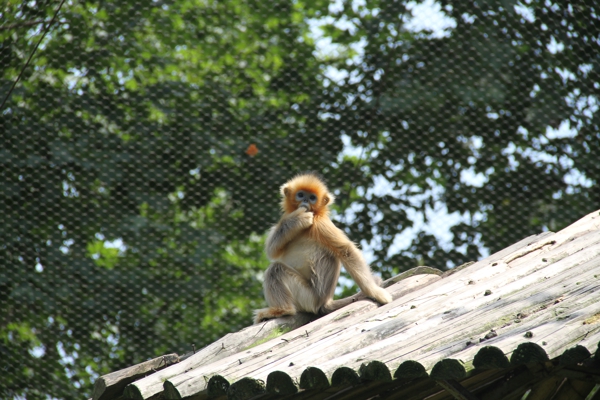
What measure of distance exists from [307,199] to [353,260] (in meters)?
0.63

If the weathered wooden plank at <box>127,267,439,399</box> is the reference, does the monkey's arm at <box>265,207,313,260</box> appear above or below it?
above

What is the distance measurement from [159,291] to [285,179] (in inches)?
89.1

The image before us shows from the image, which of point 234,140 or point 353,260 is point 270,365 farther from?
point 234,140

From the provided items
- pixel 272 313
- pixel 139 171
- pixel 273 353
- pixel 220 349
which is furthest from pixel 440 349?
pixel 139 171

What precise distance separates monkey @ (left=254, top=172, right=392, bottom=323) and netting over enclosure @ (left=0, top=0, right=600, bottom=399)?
4.97 m

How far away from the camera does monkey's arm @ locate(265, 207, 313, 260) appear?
4668mm

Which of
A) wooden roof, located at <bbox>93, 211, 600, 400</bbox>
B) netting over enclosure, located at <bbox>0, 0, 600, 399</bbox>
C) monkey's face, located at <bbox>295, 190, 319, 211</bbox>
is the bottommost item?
wooden roof, located at <bbox>93, 211, 600, 400</bbox>

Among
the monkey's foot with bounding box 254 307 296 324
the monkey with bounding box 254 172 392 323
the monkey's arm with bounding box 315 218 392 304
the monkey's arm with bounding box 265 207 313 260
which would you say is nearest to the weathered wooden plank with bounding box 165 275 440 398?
the monkey's arm with bounding box 315 218 392 304

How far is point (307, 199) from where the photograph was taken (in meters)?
4.93

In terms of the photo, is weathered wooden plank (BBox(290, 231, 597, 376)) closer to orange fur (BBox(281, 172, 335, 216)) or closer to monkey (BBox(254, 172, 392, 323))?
monkey (BBox(254, 172, 392, 323))

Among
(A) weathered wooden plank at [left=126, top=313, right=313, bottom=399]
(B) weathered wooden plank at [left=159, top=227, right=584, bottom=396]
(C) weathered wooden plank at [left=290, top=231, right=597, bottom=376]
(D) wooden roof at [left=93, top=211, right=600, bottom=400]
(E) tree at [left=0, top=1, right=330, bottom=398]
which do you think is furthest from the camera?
(E) tree at [left=0, top=1, right=330, bottom=398]

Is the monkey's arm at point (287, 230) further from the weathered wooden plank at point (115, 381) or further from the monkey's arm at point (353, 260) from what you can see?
the weathered wooden plank at point (115, 381)

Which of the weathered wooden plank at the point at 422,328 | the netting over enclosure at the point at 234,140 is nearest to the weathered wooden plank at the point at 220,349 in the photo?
the weathered wooden plank at the point at 422,328

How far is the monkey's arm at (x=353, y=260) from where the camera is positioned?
4.25 meters
